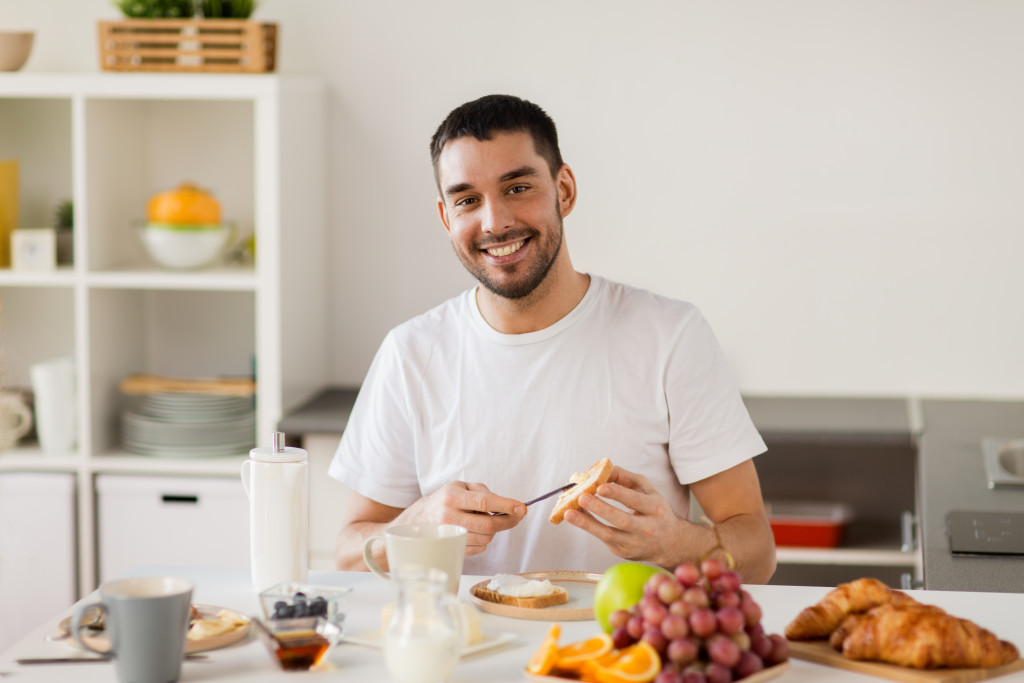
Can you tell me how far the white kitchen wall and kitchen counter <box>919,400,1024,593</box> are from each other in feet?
0.64

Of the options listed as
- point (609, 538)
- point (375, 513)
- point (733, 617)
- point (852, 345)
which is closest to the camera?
point (733, 617)

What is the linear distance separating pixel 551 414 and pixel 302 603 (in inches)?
30.1

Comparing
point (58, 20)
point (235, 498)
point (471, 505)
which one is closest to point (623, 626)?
point (471, 505)

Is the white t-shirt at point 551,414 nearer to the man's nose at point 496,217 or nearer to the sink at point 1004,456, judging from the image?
the man's nose at point 496,217

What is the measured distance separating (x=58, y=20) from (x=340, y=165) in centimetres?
90

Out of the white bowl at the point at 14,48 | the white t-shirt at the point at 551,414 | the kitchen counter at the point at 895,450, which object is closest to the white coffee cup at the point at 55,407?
the kitchen counter at the point at 895,450

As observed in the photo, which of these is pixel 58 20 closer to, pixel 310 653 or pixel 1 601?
pixel 1 601

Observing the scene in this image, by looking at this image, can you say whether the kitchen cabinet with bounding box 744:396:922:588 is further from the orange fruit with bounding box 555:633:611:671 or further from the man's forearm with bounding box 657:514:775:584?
the orange fruit with bounding box 555:633:611:671

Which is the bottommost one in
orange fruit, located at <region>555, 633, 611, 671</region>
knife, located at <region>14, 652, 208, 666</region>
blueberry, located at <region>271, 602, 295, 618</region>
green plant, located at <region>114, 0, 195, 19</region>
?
knife, located at <region>14, 652, 208, 666</region>

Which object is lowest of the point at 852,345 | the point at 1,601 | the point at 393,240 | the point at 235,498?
the point at 1,601

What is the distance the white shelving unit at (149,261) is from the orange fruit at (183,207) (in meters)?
0.14

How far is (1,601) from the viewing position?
2.95 m

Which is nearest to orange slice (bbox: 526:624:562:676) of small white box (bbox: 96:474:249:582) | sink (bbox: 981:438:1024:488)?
sink (bbox: 981:438:1024:488)

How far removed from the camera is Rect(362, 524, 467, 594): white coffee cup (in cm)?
131
